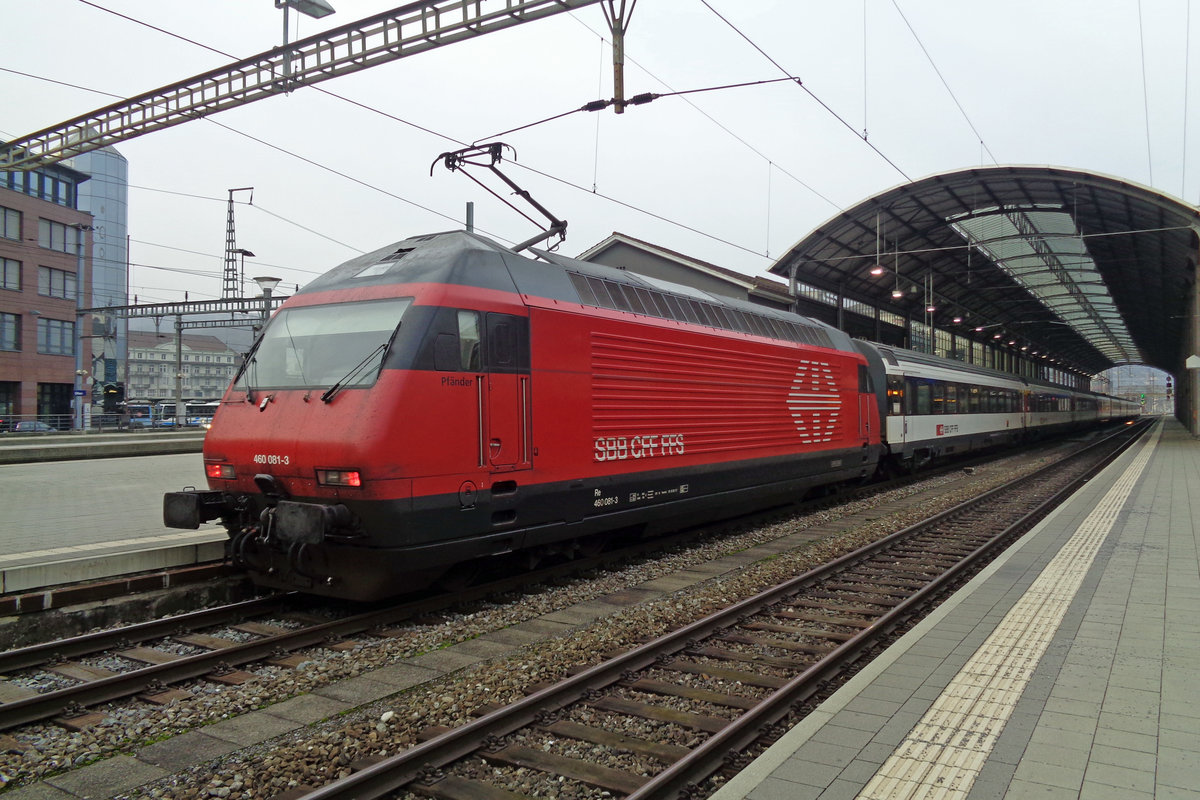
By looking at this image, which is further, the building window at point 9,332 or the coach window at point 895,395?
the building window at point 9,332

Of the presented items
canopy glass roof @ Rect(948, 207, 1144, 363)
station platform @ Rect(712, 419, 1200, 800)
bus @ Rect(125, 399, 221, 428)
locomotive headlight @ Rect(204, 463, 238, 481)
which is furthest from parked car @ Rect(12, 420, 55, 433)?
canopy glass roof @ Rect(948, 207, 1144, 363)

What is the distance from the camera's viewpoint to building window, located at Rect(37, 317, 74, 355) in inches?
1757

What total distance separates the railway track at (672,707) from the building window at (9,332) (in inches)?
1909

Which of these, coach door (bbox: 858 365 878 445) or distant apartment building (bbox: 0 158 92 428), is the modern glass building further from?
coach door (bbox: 858 365 878 445)

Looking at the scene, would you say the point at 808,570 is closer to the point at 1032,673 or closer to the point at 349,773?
the point at 1032,673

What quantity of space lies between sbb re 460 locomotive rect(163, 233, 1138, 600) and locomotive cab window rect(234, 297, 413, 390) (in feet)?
0.07

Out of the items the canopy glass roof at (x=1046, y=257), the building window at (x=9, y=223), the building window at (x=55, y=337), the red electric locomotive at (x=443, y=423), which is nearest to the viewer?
the red electric locomotive at (x=443, y=423)

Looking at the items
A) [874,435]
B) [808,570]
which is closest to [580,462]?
[808,570]

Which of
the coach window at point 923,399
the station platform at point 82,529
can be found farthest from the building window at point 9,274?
the coach window at point 923,399

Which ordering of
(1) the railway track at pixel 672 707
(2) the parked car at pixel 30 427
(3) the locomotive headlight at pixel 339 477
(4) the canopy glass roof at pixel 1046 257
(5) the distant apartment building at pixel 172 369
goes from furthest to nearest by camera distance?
(5) the distant apartment building at pixel 172 369
(2) the parked car at pixel 30 427
(4) the canopy glass roof at pixel 1046 257
(3) the locomotive headlight at pixel 339 477
(1) the railway track at pixel 672 707

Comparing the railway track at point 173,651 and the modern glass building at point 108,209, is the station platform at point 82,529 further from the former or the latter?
the modern glass building at point 108,209

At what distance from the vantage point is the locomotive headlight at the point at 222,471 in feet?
24.3

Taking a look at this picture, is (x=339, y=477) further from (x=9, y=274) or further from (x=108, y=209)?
(x=108, y=209)

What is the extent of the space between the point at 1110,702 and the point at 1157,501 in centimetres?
1208
